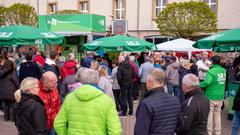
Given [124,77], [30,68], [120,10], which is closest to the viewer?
[30,68]

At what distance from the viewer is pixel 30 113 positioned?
4.30 metres

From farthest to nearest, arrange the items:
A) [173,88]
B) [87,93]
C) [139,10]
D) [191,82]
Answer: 1. [139,10]
2. [173,88]
3. [191,82]
4. [87,93]

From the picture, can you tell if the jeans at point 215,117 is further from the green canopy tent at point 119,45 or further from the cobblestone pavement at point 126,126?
the green canopy tent at point 119,45

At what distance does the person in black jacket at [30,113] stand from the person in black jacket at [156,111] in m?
1.37

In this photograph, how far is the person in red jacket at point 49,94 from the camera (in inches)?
200

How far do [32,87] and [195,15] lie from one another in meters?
19.2

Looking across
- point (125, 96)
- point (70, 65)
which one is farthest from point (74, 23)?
point (125, 96)

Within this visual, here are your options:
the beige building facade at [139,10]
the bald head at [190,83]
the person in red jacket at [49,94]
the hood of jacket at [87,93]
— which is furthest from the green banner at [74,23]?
the hood of jacket at [87,93]

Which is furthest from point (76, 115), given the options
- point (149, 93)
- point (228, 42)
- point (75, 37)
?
point (75, 37)

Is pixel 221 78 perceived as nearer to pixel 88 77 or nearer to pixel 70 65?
pixel 88 77

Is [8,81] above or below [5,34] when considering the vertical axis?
below

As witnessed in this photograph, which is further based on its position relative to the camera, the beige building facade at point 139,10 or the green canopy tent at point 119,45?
the beige building facade at point 139,10

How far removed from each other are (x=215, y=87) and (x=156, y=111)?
3.94m

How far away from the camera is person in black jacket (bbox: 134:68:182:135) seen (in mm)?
3680
